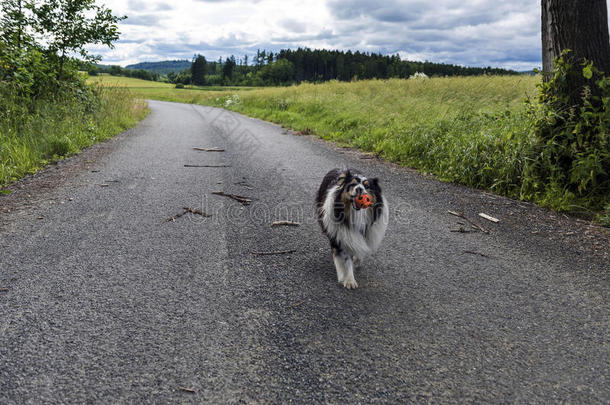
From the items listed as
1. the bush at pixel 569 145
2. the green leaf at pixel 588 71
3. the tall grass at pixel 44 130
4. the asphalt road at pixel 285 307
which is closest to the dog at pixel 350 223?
the asphalt road at pixel 285 307

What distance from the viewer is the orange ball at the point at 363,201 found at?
3061 mm

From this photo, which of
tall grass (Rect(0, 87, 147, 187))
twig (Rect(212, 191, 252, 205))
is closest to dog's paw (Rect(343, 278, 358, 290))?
twig (Rect(212, 191, 252, 205))

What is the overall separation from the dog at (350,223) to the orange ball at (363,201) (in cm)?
12

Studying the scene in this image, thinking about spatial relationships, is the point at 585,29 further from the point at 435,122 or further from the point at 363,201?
the point at 363,201

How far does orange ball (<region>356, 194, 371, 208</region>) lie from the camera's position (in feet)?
10.0

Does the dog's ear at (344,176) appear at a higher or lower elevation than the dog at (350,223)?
higher

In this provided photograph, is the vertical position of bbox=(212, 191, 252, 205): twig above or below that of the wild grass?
below

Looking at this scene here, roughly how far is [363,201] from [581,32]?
521 cm

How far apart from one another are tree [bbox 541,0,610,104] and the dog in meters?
4.61

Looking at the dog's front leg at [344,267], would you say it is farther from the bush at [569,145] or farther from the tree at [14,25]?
the tree at [14,25]

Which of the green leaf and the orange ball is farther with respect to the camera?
the green leaf

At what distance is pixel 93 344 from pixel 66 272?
1250 mm

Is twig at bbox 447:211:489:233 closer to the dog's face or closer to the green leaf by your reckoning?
the dog's face

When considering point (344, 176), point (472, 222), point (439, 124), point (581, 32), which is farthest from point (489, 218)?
point (439, 124)
